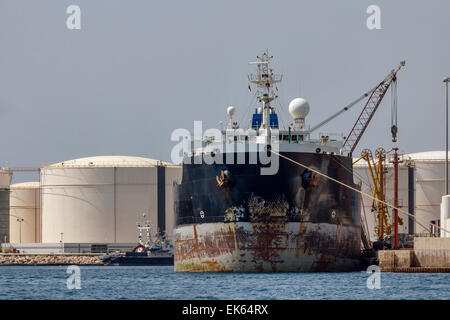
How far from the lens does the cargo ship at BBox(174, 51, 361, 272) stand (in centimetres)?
6262

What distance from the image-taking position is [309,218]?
63375 mm

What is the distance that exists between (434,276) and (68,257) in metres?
64.9

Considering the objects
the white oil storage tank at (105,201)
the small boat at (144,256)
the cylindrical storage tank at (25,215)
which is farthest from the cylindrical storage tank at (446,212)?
the cylindrical storage tank at (25,215)

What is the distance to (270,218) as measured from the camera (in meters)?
62.5

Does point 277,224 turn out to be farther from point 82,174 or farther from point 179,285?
point 82,174

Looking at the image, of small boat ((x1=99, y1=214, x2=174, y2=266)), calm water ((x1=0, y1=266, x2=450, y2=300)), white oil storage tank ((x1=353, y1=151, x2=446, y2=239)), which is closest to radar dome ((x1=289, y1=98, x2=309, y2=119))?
calm water ((x1=0, y1=266, x2=450, y2=300))

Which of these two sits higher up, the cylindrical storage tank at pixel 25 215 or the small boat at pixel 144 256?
the cylindrical storage tank at pixel 25 215

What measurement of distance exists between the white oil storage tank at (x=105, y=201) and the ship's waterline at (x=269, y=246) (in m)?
52.2

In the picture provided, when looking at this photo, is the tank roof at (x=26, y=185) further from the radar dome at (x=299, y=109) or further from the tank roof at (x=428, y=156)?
the radar dome at (x=299, y=109)

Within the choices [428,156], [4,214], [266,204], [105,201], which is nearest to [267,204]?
[266,204]

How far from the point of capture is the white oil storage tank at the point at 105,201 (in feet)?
389

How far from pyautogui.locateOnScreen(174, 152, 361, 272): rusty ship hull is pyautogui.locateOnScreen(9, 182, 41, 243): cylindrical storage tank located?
236 ft

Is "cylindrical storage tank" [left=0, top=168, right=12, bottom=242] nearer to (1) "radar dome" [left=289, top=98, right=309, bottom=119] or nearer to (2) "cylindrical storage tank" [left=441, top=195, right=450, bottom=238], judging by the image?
(1) "radar dome" [left=289, top=98, right=309, bottom=119]
